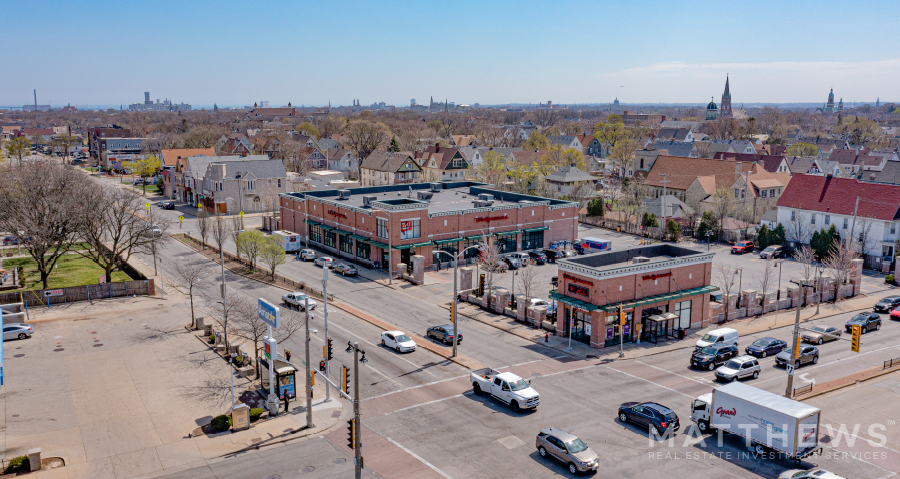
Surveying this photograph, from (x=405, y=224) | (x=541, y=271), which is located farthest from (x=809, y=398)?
(x=405, y=224)

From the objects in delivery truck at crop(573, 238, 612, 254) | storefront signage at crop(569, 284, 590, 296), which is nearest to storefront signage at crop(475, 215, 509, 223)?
delivery truck at crop(573, 238, 612, 254)

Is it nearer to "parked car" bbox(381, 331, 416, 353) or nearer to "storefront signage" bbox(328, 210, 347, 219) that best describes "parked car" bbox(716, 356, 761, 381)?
"parked car" bbox(381, 331, 416, 353)

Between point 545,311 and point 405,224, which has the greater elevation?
point 405,224

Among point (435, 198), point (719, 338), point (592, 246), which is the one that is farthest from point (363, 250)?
point (719, 338)

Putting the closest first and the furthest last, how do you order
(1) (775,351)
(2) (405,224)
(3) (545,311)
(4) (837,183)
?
(1) (775,351), (3) (545,311), (2) (405,224), (4) (837,183)

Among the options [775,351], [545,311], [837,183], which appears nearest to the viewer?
[775,351]

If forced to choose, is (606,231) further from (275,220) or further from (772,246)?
(275,220)
